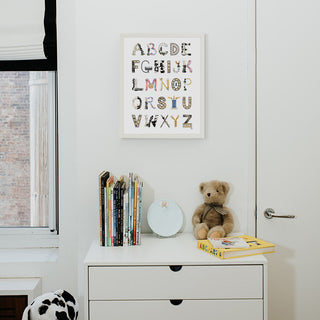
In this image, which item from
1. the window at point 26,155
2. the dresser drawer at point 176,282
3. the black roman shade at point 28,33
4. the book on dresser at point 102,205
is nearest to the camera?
the dresser drawer at point 176,282

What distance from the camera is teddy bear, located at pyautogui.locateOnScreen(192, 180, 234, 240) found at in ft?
5.68

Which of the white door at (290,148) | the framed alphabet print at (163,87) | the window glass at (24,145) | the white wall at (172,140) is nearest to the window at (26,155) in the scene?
the window glass at (24,145)

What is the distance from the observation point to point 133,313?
1425 millimetres

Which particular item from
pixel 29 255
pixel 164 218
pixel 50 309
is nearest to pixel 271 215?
pixel 164 218

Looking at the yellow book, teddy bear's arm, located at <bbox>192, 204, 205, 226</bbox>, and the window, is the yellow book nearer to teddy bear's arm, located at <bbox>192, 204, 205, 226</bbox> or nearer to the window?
teddy bear's arm, located at <bbox>192, 204, 205, 226</bbox>

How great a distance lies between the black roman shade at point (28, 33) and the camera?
1.87 m

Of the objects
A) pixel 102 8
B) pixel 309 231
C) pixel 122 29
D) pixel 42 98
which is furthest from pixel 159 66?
pixel 309 231

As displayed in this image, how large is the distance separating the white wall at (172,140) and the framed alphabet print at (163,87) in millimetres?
54

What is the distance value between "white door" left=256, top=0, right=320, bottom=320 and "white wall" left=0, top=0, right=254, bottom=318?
73 mm

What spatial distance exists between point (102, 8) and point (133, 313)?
1.39 meters

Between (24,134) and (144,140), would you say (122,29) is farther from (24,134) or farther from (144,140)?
(24,134)

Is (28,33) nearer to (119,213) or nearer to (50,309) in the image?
(119,213)

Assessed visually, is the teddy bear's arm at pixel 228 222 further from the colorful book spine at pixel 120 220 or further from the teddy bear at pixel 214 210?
the colorful book spine at pixel 120 220

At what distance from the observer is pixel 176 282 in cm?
143
